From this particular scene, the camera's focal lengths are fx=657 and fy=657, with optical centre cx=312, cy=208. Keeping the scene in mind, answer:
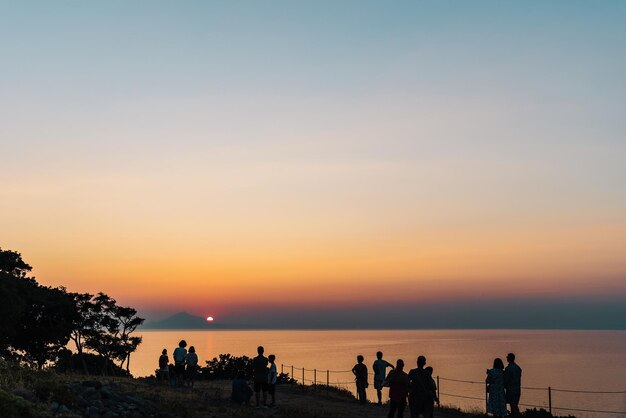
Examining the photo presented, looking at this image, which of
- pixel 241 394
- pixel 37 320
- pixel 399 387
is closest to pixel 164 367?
pixel 241 394

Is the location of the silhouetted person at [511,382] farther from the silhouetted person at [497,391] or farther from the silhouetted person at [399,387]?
the silhouetted person at [399,387]

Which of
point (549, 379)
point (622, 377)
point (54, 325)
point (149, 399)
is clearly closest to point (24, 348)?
point (54, 325)

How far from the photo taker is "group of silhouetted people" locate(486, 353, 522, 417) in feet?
63.5

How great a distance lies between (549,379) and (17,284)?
92.1 metres

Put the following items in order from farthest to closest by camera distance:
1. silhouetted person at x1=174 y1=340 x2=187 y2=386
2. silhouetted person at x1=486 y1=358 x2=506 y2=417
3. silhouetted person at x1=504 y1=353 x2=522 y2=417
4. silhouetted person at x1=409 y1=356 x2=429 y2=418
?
silhouetted person at x1=174 y1=340 x2=187 y2=386 < silhouetted person at x1=486 y1=358 x2=506 y2=417 < silhouetted person at x1=504 y1=353 x2=522 y2=417 < silhouetted person at x1=409 y1=356 x2=429 y2=418

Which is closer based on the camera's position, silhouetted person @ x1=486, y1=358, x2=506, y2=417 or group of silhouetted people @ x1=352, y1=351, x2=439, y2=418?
group of silhouetted people @ x1=352, y1=351, x2=439, y2=418

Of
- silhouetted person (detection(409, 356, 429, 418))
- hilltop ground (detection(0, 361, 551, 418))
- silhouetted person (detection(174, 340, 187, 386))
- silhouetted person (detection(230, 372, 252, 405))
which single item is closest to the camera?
hilltop ground (detection(0, 361, 551, 418))

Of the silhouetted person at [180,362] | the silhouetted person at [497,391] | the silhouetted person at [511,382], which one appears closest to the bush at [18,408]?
the silhouetted person at [497,391]

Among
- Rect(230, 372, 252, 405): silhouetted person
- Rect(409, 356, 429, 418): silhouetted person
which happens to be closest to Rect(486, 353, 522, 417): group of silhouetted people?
Rect(409, 356, 429, 418): silhouetted person

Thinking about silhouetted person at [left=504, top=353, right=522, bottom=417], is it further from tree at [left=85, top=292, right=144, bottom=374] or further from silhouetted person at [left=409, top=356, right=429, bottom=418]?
tree at [left=85, top=292, right=144, bottom=374]

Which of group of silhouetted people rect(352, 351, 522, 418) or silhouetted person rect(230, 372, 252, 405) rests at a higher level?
group of silhouetted people rect(352, 351, 522, 418)

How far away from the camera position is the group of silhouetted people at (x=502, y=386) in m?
19.4

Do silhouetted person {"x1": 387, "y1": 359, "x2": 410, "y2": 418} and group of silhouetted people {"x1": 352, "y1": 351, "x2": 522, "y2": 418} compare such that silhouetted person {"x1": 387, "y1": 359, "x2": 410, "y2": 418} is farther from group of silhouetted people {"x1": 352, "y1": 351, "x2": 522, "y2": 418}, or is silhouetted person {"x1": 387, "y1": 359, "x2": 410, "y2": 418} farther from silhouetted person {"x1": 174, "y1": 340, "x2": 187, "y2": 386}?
silhouetted person {"x1": 174, "y1": 340, "x2": 187, "y2": 386}

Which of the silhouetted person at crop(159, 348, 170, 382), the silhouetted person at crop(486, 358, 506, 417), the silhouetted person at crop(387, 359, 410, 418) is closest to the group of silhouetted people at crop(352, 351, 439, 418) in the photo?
the silhouetted person at crop(387, 359, 410, 418)
